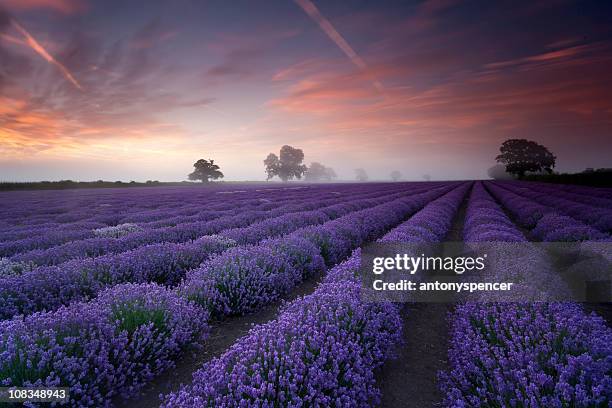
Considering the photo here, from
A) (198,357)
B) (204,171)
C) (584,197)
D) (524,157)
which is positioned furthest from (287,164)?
(198,357)

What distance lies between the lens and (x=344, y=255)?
7.82 meters

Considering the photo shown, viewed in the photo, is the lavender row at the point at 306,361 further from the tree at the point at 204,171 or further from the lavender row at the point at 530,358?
the tree at the point at 204,171

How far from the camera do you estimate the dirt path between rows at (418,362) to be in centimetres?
313

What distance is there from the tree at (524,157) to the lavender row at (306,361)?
288 feet

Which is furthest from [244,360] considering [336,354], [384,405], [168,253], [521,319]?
[168,253]

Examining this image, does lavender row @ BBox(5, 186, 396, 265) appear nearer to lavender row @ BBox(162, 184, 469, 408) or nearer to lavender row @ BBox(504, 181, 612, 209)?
lavender row @ BBox(162, 184, 469, 408)

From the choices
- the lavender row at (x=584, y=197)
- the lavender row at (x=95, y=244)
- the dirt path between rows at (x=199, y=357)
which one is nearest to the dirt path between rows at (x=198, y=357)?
the dirt path between rows at (x=199, y=357)

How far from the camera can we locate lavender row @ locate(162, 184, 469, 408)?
225 cm

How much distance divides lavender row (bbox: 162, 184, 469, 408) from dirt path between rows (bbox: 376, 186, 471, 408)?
24 centimetres

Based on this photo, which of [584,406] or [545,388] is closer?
[584,406]

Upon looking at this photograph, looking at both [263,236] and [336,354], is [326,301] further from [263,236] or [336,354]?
[263,236]

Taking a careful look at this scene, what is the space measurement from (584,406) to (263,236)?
24.6ft

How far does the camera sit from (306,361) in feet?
8.63

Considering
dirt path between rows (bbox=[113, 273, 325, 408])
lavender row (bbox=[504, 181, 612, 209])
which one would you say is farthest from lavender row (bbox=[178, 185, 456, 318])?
lavender row (bbox=[504, 181, 612, 209])
